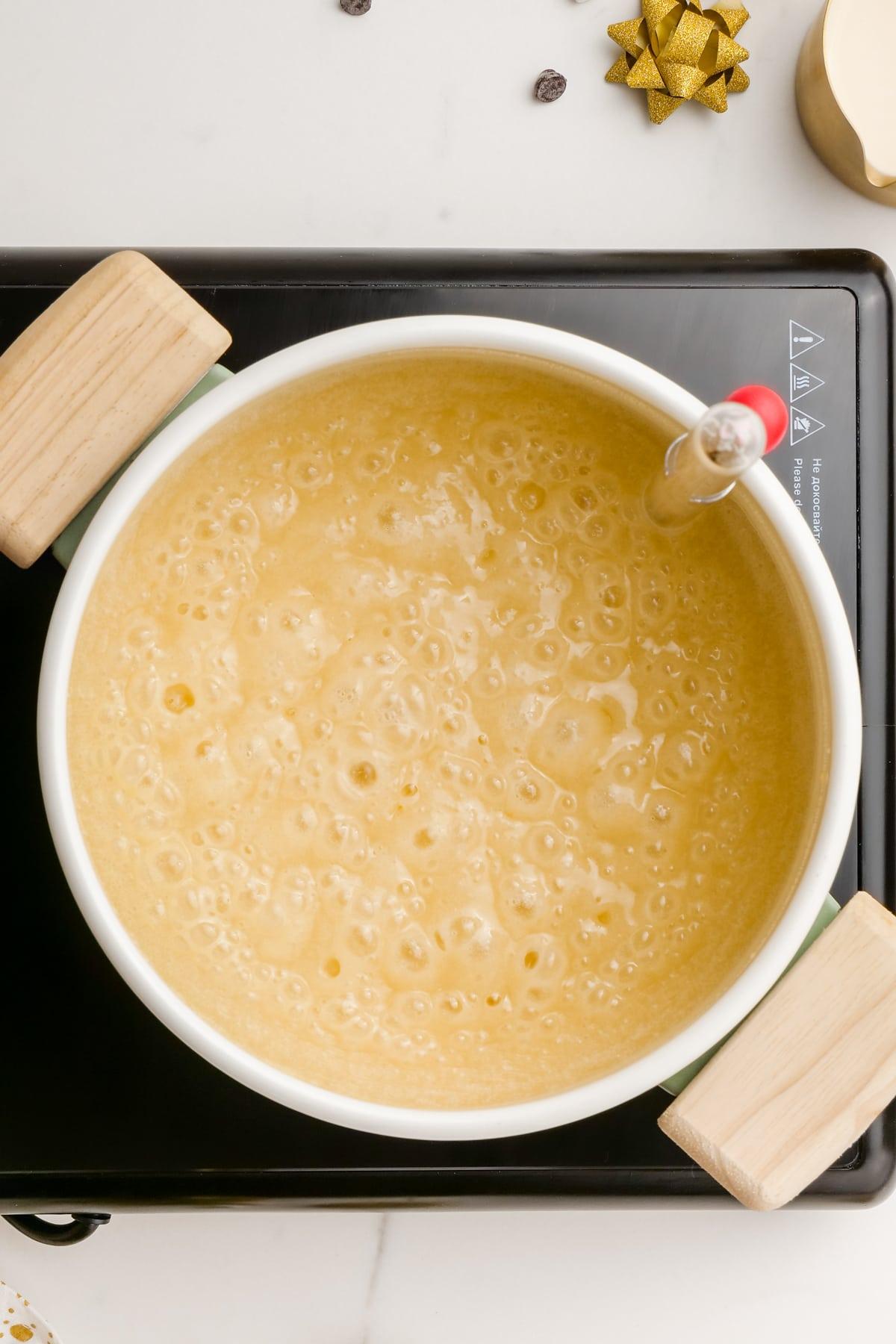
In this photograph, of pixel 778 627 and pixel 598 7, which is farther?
pixel 598 7

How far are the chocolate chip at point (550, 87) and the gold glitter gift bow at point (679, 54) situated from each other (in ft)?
0.10

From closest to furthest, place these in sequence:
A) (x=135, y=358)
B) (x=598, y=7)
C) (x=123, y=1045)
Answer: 1. (x=135, y=358)
2. (x=123, y=1045)
3. (x=598, y=7)

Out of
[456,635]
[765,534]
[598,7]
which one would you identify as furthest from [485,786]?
[598,7]

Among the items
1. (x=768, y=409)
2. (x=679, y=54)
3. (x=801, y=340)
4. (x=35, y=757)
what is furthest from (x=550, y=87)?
(x=35, y=757)

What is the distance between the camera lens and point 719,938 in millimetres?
528

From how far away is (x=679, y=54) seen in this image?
66 centimetres

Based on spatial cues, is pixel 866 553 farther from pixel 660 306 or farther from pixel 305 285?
pixel 305 285

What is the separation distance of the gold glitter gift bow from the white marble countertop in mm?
15

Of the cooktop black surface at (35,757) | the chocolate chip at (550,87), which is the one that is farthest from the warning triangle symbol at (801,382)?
the chocolate chip at (550,87)

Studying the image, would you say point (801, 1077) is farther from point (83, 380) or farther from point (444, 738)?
point (83, 380)

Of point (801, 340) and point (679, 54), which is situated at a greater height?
point (679, 54)

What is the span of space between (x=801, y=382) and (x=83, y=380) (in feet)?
1.18

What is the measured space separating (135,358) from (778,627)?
1.00 feet

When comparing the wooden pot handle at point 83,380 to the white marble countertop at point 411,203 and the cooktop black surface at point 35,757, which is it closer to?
the cooktop black surface at point 35,757
